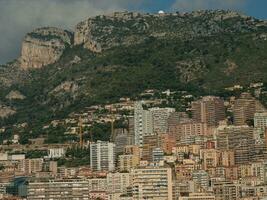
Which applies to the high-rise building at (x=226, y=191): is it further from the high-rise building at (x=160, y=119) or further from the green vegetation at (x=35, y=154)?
the green vegetation at (x=35, y=154)

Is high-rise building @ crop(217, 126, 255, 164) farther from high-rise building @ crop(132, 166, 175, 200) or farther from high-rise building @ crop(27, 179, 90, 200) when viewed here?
high-rise building @ crop(27, 179, 90, 200)

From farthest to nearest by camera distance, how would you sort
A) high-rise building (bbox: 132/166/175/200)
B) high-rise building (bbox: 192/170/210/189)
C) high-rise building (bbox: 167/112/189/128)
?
high-rise building (bbox: 167/112/189/128) → high-rise building (bbox: 192/170/210/189) → high-rise building (bbox: 132/166/175/200)

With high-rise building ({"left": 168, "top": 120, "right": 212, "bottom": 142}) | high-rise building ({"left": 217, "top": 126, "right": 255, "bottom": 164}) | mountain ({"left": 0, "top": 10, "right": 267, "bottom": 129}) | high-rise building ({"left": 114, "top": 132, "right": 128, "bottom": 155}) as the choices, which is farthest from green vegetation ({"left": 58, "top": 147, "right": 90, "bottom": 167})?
mountain ({"left": 0, "top": 10, "right": 267, "bottom": 129})

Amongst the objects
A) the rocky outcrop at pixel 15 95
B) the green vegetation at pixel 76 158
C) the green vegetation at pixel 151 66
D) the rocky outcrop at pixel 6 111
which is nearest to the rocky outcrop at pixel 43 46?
the green vegetation at pixel 151 66

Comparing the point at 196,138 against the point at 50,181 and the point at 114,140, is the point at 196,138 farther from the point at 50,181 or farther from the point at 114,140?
the point at 50,181

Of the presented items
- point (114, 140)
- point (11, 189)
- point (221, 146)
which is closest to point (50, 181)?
point (11, 189)
